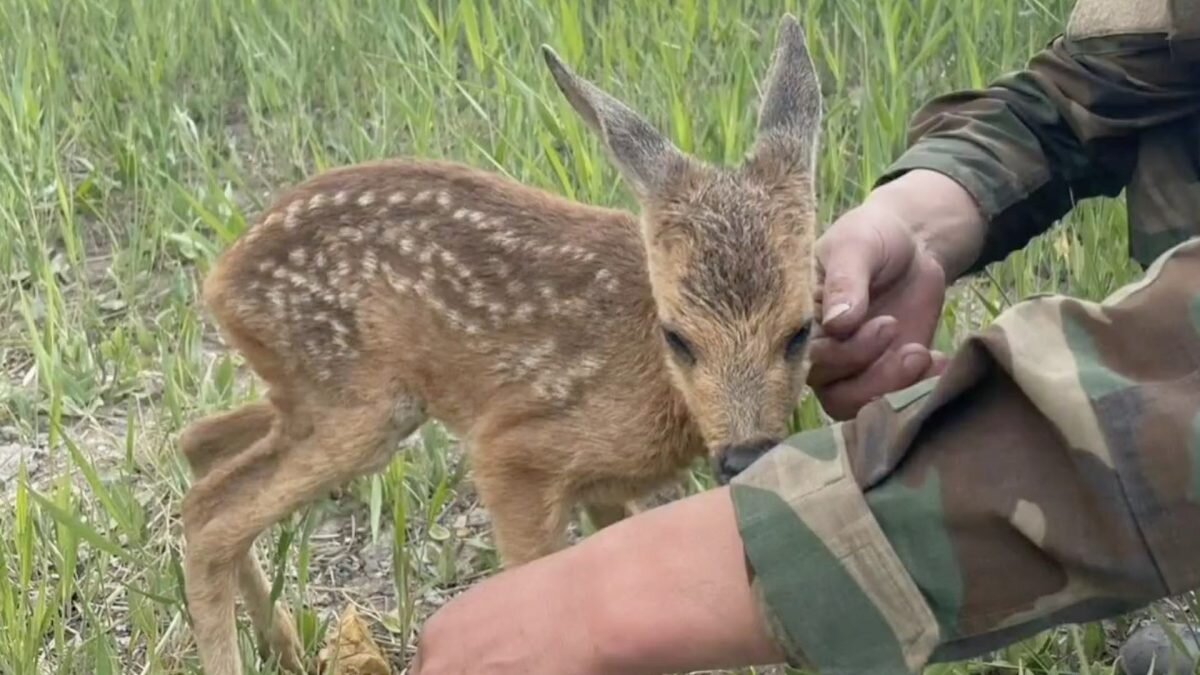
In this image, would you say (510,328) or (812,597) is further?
(510,328)

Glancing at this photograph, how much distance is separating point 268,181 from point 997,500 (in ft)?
12.7

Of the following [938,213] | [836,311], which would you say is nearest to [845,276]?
[836,311]

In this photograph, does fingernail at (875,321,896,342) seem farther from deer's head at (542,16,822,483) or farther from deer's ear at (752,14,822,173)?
deer's ear at (752,14,822,173)

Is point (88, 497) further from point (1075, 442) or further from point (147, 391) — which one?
point (1075, 442)

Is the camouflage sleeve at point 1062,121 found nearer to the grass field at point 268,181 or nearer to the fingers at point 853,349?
the grass field at point 268,181

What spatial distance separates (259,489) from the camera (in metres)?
3.16

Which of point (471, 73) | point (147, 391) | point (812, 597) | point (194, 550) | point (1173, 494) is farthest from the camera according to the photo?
point (471, 73)

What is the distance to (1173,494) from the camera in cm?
152

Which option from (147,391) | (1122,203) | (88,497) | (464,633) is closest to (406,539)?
(88,497)

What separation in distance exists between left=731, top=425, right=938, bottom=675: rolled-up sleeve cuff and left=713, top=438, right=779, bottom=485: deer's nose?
0.81 m

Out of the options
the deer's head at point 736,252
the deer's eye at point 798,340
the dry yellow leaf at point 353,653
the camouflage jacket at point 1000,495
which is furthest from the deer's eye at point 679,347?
the camouflage jacket at point 1000,495

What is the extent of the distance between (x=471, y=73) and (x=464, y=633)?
3662mm

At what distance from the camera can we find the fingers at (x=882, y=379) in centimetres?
266

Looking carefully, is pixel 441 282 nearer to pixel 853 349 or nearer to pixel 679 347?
pixel 679 347
